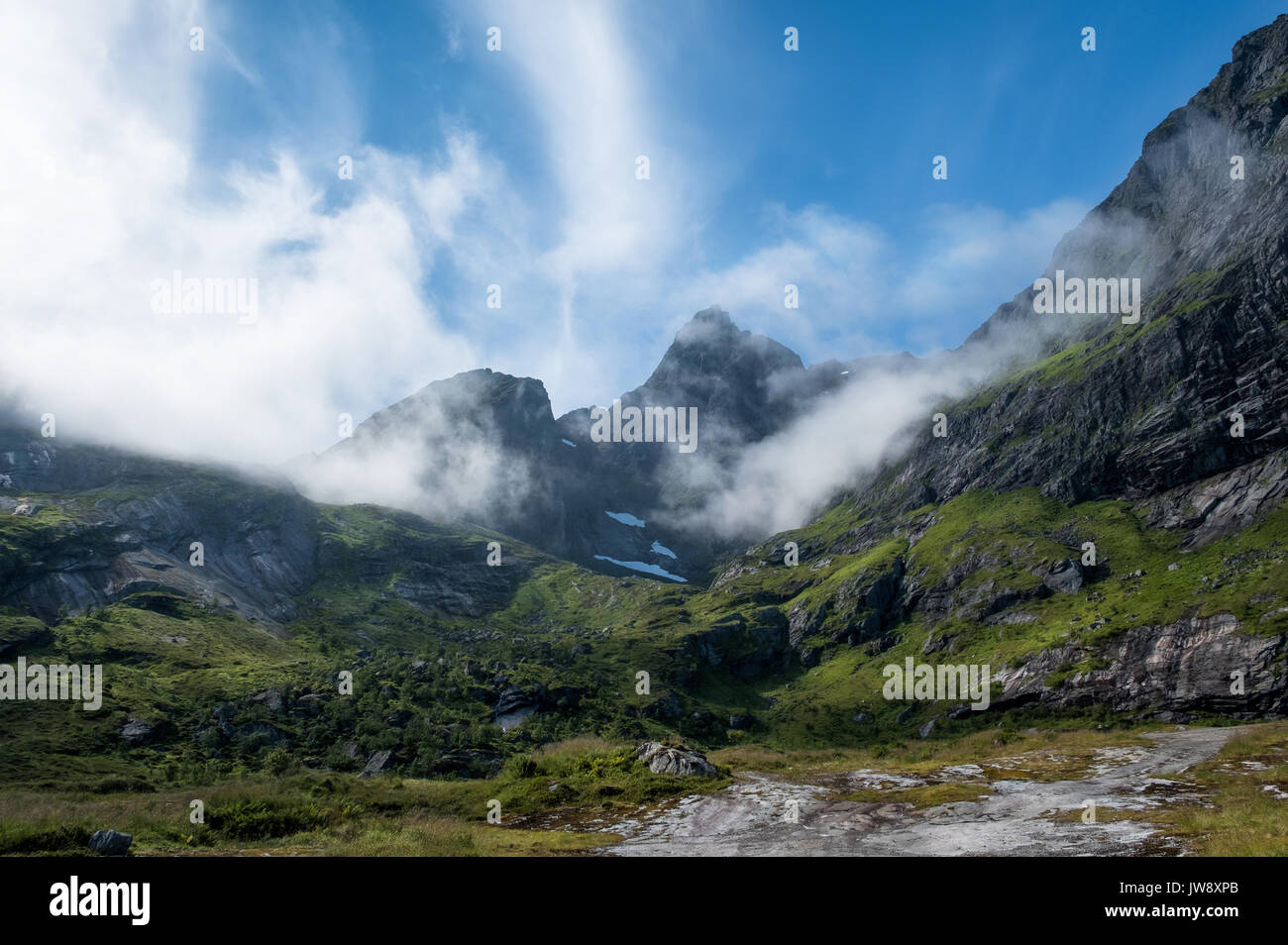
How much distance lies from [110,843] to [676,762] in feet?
101

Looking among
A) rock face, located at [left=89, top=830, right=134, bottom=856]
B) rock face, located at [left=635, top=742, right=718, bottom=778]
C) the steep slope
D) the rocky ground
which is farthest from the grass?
the steep slope

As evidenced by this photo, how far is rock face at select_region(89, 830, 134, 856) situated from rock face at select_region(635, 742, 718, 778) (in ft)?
94.0

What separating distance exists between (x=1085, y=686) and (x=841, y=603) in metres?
80.7

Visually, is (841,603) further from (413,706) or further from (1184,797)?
(1184,797)

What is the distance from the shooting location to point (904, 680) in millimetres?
128500

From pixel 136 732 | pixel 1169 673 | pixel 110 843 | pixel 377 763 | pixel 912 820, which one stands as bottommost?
pixel 377 763

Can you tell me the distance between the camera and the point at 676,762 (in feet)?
143

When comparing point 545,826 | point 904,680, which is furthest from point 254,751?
point 904,680

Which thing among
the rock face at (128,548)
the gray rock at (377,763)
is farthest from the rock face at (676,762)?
the rock face at (128,548)

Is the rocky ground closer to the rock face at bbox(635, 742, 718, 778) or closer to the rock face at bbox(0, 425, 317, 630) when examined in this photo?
the rock face at bbox(635, 742, 718, 778)

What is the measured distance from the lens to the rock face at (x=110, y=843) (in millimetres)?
23984

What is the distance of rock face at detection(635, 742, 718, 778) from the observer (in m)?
42.7

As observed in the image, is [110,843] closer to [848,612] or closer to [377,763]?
[377,763]

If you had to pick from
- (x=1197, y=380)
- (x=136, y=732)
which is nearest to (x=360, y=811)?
(x=136, y=732)
